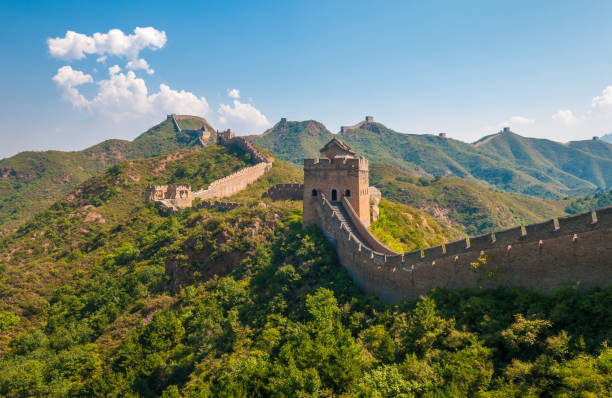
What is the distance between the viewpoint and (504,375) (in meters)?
9.61

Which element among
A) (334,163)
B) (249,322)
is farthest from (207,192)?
(249,322)

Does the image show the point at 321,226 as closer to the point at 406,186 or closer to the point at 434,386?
the point at 434,386

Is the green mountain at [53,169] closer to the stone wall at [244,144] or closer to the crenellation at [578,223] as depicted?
the stone wall at [244,144]

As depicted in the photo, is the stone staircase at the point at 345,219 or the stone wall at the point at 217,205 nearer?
the stone staircase at the point at 345,219

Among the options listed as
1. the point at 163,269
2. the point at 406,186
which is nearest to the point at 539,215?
the point at 406,186

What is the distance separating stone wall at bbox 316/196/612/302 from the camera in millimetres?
10492

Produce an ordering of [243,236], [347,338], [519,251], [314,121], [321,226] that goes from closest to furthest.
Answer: [519,251] → [347,338] → [321,226] → [243,236] → [314,121]

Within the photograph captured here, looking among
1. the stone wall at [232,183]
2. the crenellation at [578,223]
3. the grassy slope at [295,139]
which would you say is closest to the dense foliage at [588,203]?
the grassy slope at [295,139]

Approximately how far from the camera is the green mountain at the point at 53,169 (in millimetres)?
83438

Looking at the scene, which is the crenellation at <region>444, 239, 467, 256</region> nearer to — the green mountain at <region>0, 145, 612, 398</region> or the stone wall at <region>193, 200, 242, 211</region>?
the green mountain at <region>0, 145, 612, 398</region>

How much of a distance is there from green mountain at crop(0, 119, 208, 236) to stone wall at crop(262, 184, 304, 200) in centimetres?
5896

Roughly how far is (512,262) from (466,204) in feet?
296

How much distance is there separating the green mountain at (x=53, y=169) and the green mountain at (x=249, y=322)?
121 ft

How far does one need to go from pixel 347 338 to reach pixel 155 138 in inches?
5241
